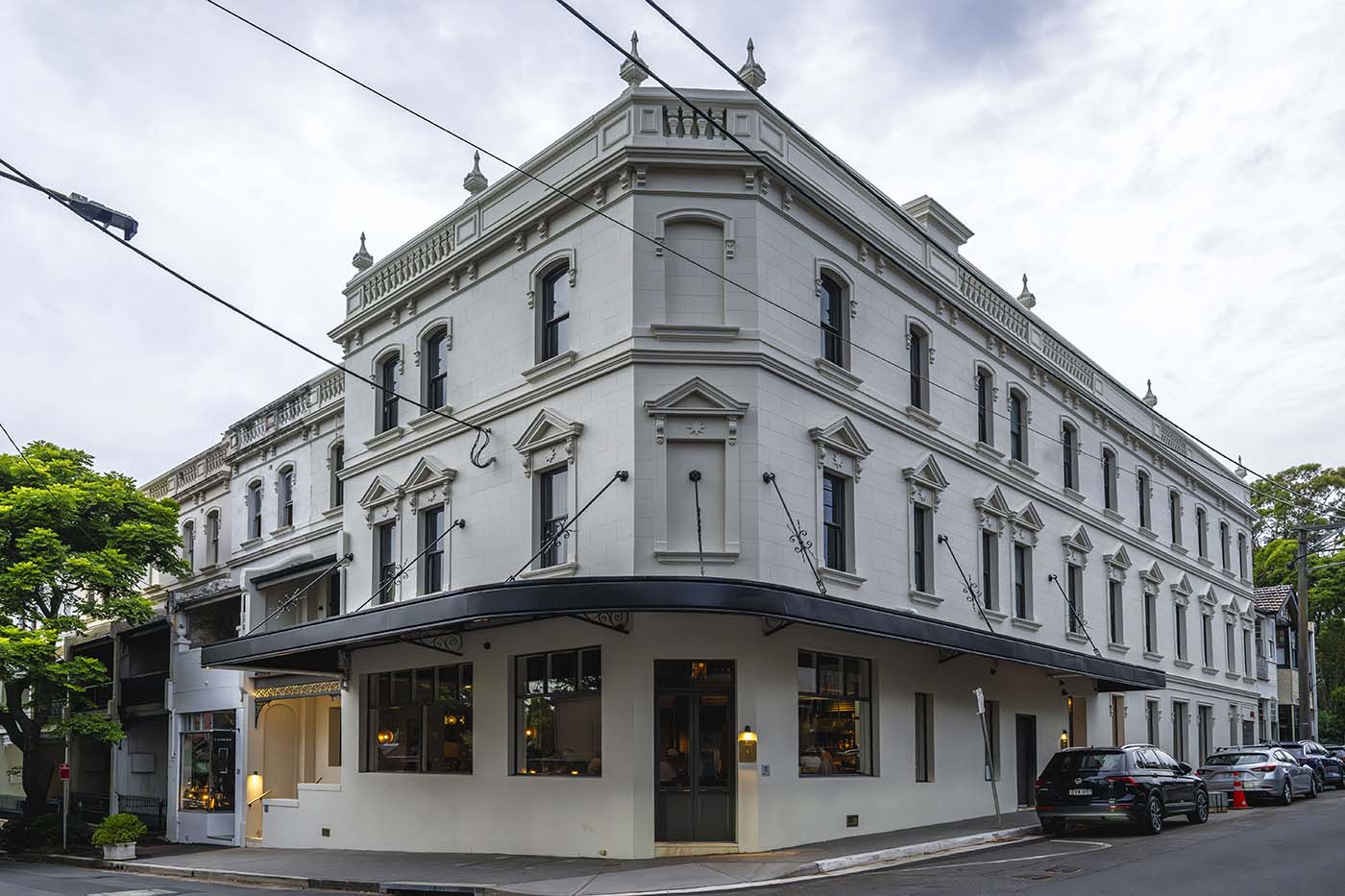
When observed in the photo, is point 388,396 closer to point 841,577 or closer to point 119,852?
point 841,577

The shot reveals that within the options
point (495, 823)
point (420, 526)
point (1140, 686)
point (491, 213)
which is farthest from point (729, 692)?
point (1140, 686)

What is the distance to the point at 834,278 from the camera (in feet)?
76.1

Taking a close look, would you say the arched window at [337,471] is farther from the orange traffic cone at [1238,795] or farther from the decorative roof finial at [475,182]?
the orange traffic cone at [1238,795]

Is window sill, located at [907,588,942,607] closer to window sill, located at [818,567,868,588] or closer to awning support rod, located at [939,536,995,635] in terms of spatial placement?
awning support rod, located at [939,536,995,635]

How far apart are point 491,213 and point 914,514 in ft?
33.4

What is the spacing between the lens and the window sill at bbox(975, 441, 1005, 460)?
27.4m

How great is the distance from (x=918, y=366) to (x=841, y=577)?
6155 mm

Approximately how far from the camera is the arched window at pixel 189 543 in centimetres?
3991

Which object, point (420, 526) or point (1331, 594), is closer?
point (420, 526)

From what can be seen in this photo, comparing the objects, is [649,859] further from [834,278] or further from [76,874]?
[76,874]

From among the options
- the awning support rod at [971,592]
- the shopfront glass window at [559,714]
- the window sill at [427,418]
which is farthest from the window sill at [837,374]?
the window sill at [427,418]

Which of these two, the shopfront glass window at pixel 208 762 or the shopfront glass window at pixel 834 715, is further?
the shopfront glass window at pixel 208 762

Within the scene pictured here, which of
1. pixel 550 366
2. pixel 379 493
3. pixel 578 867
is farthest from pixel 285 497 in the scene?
pixel 578 867

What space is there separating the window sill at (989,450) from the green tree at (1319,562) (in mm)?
32461
